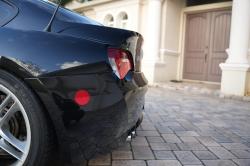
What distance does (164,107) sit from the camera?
4.39 metres

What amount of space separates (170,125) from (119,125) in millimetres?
1802

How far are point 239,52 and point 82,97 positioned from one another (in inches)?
229

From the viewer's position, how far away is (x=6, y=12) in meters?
1.67

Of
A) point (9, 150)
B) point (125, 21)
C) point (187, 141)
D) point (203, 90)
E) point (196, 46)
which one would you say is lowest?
point (187, 141)

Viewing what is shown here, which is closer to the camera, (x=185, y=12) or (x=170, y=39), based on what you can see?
(x=170, y=39)

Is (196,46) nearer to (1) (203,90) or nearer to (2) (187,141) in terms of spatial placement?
(1) (203,90)

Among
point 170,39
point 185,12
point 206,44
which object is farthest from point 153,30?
point 206,44

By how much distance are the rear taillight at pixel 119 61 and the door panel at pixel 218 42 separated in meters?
7.65

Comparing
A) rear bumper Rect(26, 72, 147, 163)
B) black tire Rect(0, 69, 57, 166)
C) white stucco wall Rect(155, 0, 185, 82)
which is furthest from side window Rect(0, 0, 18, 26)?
white stucco wall Rect(155, 0, 185, 82)

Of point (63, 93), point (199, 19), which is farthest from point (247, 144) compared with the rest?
point (199, 19)

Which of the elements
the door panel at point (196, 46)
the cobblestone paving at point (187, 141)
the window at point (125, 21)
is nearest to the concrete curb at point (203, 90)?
the cobblestone paving at point (187, 141)

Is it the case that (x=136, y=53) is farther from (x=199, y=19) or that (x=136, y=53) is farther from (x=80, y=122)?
(x=199, y=19)

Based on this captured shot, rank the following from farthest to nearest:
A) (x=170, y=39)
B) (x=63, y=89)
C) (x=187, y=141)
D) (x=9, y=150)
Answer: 1. (x=170, y=39)
2. (x=187, y=141)
3. (x=9, y=150)
4. (x=63, y=89)

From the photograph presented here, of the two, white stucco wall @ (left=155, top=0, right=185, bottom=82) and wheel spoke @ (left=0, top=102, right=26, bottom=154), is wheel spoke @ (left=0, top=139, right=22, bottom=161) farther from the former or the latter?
white stucco wall @ (left=155, top=0, right=185, bottom=82)
